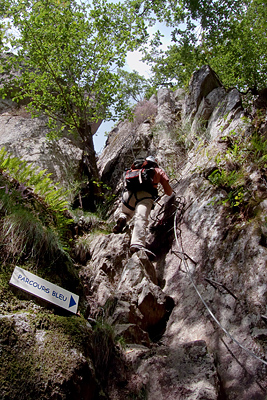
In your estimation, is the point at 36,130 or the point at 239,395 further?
the point at 36,130

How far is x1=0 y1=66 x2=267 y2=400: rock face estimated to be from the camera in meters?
2.52

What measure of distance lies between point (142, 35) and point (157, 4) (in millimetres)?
1957

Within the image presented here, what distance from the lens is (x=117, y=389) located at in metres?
2.63

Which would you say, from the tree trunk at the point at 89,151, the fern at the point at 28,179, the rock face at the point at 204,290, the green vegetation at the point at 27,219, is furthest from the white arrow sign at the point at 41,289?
the tree trunk at the point at 89,151

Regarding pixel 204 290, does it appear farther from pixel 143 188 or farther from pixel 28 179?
pixel 28 179

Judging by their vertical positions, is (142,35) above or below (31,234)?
above

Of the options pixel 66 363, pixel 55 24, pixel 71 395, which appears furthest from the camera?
pixel 55 24

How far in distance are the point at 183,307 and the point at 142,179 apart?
2.67 meters

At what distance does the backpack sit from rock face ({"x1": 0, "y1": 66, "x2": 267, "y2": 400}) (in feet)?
1.99

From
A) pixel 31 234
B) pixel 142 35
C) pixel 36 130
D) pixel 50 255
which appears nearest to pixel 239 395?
pixel 50 255

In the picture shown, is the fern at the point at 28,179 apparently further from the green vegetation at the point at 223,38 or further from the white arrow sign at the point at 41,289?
the green vegetation at the point at 223,38

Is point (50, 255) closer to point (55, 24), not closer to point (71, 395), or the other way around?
point (71, 395)

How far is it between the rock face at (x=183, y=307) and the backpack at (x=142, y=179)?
61cm

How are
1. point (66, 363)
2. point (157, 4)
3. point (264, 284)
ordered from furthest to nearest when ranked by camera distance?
point (157, 4) → point (264, 284) → point (66, 363)
